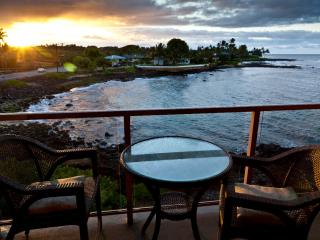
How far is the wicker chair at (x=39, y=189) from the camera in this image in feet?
5.82

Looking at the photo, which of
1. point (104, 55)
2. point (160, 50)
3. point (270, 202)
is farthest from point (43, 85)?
point (270, 202)

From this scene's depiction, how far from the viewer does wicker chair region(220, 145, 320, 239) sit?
1647 mm

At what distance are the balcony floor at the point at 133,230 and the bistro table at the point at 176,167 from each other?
6.4 inches

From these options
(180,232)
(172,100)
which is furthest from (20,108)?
(180,232)

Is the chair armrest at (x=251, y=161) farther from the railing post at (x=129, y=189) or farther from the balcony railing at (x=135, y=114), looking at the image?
the railing post at (x=129, y=189)

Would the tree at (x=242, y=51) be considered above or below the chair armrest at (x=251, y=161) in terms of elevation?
above

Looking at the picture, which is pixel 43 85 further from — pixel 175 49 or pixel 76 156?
pixel 76 156

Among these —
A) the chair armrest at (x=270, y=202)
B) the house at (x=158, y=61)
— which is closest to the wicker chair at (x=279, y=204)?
the chair armrest at (x=270, y=202)

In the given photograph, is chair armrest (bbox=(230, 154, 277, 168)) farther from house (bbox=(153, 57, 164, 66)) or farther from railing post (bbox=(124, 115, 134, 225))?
house (bbox=(153, 57, 164, 66))

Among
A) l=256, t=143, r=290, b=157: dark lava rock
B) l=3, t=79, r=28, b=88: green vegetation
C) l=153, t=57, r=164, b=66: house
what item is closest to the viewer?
l=256, t=143, r=290, b=157: dark lava rock

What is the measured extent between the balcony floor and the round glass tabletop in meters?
0.79

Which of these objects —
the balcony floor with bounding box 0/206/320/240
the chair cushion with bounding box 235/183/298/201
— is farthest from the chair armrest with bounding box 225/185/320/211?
the balcony floor with bounding box 0/206/320/240

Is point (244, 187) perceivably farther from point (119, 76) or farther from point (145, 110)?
point (119, 76)

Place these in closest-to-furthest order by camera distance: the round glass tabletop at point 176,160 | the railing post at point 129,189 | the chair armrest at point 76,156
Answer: the round glass tabletop at point 176,160 → the chair armrest at point 76,156 → the railing post at point 129,189
